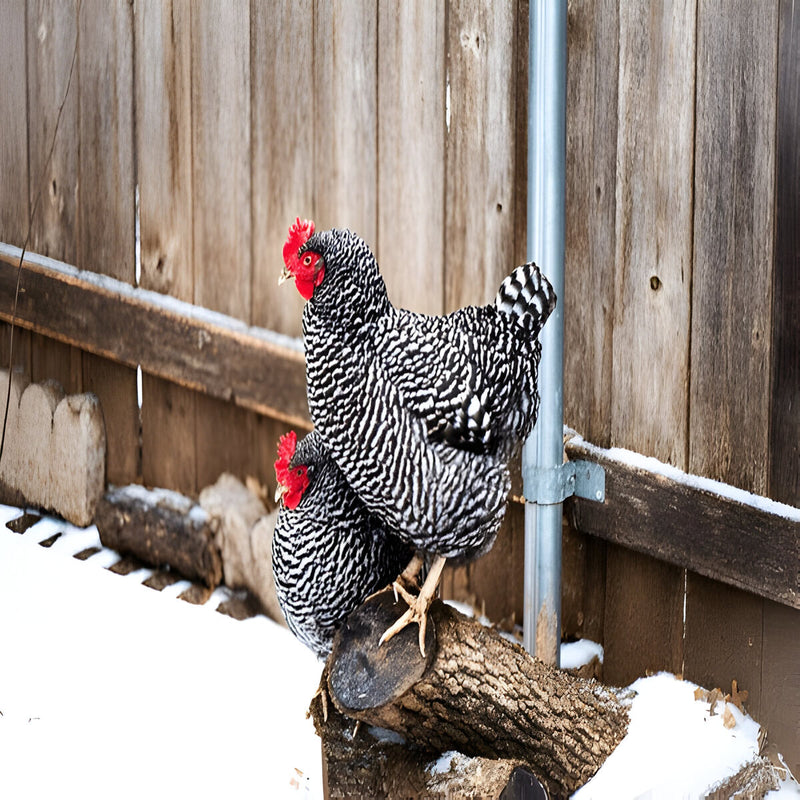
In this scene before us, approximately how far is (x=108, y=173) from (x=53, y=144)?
0.10 meters

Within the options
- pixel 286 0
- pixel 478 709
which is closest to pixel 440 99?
pixel 286 0

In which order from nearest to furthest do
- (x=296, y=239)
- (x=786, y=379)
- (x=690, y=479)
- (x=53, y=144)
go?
(x=296, y=239) < (x=786, y=379) < (x=690, y=479) < (x=53, y=144)

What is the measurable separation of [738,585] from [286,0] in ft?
3.51

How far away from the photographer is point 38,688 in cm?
146

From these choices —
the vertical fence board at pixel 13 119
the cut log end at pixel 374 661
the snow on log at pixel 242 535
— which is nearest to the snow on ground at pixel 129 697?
the snow on log at pixel 242 535

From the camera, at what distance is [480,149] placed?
1.51m

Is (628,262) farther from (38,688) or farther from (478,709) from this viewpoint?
(38,688)

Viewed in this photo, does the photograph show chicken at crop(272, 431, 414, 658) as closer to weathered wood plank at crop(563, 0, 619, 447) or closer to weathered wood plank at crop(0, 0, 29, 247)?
weathered wood plank at crop(563, 0, 619, 447)

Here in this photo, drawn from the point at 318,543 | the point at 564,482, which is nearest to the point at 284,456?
the point at 318,543

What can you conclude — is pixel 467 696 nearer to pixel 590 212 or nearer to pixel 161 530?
pixel 590 212

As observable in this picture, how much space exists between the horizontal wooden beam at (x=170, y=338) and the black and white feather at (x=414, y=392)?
550mm

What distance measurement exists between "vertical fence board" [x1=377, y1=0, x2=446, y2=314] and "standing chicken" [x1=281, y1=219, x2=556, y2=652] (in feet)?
1.33

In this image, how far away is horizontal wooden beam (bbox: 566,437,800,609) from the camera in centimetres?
125

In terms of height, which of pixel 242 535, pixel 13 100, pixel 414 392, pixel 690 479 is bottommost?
pixel 242 535
